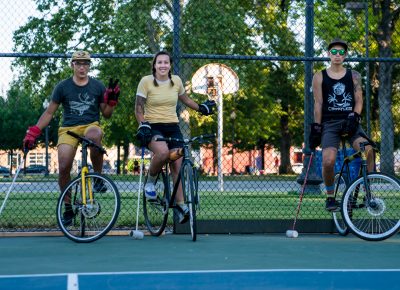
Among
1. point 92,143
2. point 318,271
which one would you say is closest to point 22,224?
point 92,143

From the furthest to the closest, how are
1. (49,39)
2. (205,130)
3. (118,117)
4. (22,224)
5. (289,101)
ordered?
(289,101) < (205,130) < (118,117) < (49,39) < (22,224)

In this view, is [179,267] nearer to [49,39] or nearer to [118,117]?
[49,39]

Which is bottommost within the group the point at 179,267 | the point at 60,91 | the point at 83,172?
the point at 179,267

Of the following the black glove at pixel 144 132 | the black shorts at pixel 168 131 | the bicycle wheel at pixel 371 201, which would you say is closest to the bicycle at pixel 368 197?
the bicycle wheel at pixel 371 201

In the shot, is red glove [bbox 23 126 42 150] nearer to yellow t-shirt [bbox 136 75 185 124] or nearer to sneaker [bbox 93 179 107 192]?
sneaker [bbox 93 179 107 192]

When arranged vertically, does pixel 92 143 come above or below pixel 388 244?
above

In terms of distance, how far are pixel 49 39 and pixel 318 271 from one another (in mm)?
25113

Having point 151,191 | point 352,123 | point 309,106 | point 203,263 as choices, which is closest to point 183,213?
point 151,191

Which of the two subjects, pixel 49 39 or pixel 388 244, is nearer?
pixel 388 244

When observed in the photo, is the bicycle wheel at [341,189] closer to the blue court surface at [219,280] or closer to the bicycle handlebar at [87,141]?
the bicycle handlebar at [87,141]

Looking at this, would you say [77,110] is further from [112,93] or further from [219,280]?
[219,280]

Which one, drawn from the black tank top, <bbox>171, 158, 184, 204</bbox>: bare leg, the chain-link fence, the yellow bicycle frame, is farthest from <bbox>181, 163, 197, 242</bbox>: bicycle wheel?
the black tank top

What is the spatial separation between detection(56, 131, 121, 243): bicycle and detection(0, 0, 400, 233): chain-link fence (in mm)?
1249

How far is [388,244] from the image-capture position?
8.91 meters
